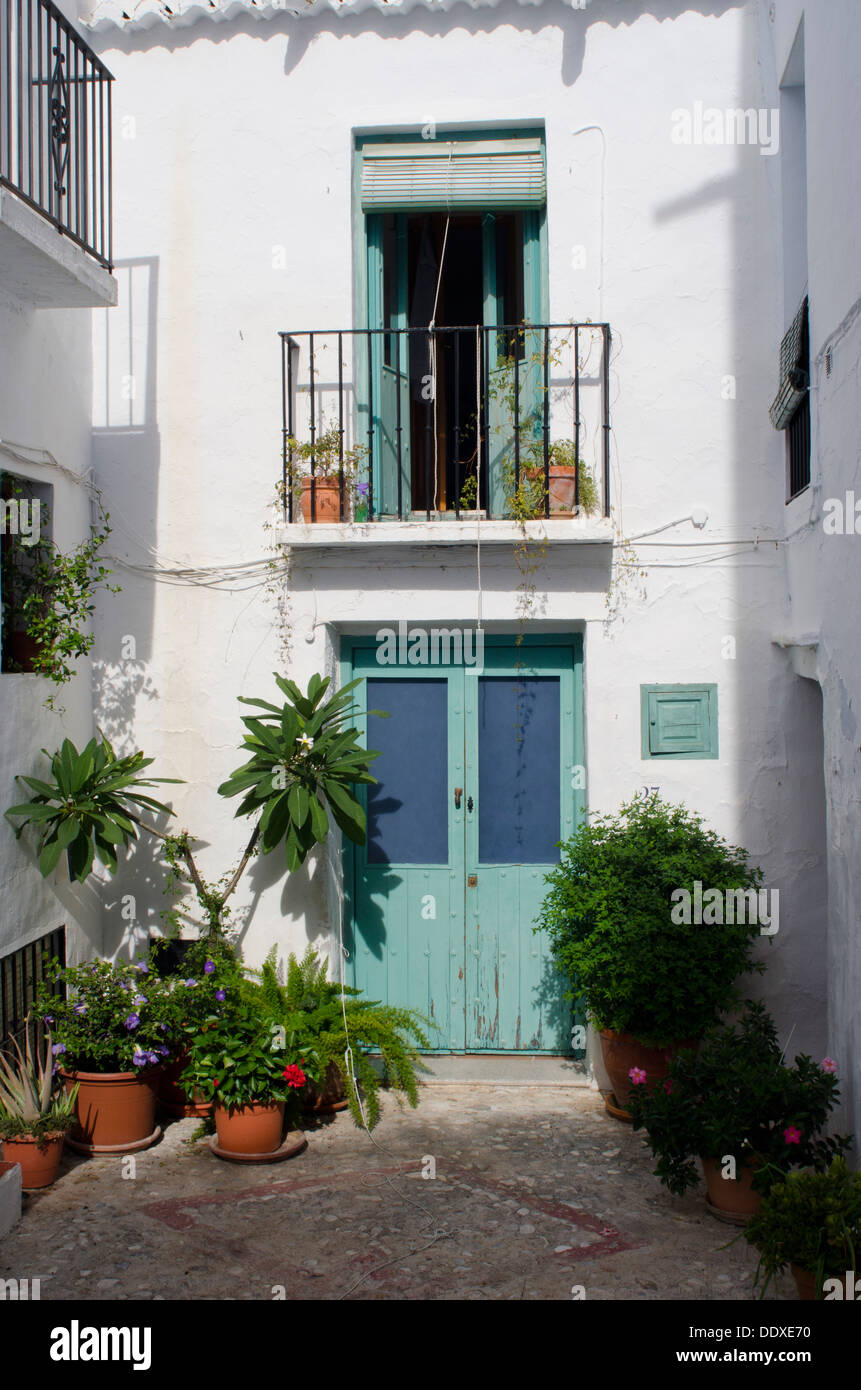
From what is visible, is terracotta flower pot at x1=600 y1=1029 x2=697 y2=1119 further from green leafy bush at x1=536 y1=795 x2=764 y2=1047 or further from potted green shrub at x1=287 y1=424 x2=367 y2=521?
potted green shrub at x1=287 y1=424 x2=367 y2=521

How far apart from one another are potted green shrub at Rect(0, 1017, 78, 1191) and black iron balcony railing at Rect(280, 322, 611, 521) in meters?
3.30

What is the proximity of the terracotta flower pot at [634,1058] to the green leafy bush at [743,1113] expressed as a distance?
0.84 meters

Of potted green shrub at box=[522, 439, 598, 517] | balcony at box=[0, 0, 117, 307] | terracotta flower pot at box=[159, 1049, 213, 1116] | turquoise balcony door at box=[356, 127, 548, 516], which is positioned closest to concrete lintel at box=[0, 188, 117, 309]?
balcony at box=[0, 0, 117, 307]

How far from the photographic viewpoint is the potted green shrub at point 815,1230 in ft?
12.7

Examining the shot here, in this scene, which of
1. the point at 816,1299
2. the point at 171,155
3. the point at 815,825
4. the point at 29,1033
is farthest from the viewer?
the point at 171,155

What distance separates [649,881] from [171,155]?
5.03m

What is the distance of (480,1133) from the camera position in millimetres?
6047

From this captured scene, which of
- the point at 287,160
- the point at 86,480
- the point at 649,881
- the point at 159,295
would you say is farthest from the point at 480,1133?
the point at 287,160

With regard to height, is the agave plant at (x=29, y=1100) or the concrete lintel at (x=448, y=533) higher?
the concrete lintel at (x=448, y=533)

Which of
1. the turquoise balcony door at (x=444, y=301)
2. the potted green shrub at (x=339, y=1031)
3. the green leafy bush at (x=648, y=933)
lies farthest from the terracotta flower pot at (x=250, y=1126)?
the turquoise balcony door at (x=444, y=301)

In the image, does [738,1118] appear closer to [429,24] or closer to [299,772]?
[299,772]

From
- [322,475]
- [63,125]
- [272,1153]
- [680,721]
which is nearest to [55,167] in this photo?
[63,125]

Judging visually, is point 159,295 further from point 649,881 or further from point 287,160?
point 649,881

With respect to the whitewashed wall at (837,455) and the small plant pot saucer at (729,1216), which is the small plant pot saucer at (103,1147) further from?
the whitewashed wall at (837,455)
